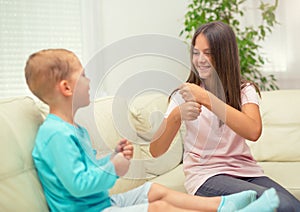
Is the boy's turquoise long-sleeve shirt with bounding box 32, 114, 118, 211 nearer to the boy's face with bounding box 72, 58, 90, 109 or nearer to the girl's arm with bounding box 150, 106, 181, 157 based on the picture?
the boy's face with bounding box 72, 58, 90, 109

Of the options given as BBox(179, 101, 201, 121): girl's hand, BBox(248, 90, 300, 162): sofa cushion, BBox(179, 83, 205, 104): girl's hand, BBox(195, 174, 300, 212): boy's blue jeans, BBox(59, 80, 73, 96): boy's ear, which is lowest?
BBox(248, 90, 300, 162): sofa cushion

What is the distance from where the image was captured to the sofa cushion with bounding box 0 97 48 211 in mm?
1305

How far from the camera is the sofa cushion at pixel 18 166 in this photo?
1305 millimetres

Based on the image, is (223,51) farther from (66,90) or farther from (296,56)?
(296,56)

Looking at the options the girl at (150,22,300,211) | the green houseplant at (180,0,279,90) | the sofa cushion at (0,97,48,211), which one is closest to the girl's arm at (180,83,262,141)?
the girl at (150,22,300,211)

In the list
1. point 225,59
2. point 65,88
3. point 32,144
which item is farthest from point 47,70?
point 225,59

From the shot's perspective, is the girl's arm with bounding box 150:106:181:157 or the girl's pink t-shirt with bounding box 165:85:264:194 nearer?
the girl's arm with bounding box 150:106:181:157

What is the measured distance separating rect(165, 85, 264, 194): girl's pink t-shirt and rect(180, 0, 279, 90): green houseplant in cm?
127

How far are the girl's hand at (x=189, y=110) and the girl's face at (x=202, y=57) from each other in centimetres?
13

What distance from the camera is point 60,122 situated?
1341 millimetres

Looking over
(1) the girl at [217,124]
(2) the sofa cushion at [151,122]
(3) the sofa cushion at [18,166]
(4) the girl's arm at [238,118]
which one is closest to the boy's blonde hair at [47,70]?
(3) the sofa cushion at [18,166]

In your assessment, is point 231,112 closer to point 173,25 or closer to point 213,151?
point 213,151

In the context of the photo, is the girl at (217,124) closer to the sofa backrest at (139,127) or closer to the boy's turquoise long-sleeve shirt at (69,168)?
the sofa backrest at (139,127)

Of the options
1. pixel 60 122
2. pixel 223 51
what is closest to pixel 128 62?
pixel 60 122
